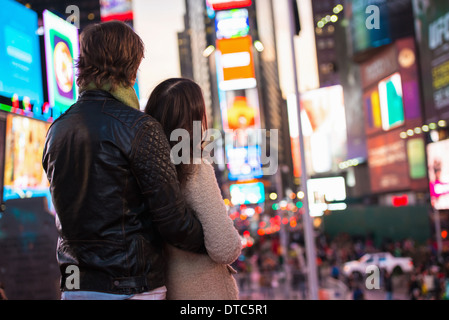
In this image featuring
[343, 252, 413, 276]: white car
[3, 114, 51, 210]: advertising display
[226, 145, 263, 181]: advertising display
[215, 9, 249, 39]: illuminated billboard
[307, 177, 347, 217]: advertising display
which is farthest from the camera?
[307, 177, 347, 217]: advertising display

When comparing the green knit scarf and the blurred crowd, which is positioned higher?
the green knit scarf

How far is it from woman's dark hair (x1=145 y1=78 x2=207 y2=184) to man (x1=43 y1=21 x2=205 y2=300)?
8.4 inches

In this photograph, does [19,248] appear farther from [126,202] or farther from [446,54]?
[446,54]

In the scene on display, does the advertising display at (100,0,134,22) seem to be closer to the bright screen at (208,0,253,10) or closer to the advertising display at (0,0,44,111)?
the bright screen at (208,0,253,10)

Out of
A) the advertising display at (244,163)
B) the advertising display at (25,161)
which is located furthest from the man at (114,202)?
the advertising display at (244,163)

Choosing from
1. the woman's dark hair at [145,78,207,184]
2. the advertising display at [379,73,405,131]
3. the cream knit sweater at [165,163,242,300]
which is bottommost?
the cream knit sweater at [165,163,242,300]

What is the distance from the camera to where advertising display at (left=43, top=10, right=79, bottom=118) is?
7.24 metres

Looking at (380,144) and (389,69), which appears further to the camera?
(380,144)

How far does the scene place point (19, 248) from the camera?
677cm

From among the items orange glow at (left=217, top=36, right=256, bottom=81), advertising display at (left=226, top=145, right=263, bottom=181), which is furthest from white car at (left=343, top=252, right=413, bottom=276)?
advertising display at (left=226, top=145, right=263, bottom=181)

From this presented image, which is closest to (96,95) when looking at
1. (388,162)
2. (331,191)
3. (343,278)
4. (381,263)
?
(343,278)

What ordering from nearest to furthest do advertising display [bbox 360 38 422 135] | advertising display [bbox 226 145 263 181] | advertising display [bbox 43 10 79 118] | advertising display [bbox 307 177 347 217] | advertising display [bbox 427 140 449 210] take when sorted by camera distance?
advertising display [bbox 43 10 79 118], advertising display [bbox 427 140 449 210], advertising display [bbox 360 38 422 135], advertising display [bbox 226 145 263 181], advertising display [bbox 307 177 347 217]

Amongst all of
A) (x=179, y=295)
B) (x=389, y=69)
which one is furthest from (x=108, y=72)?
(x=389, y=69)

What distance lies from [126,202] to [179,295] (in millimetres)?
507
